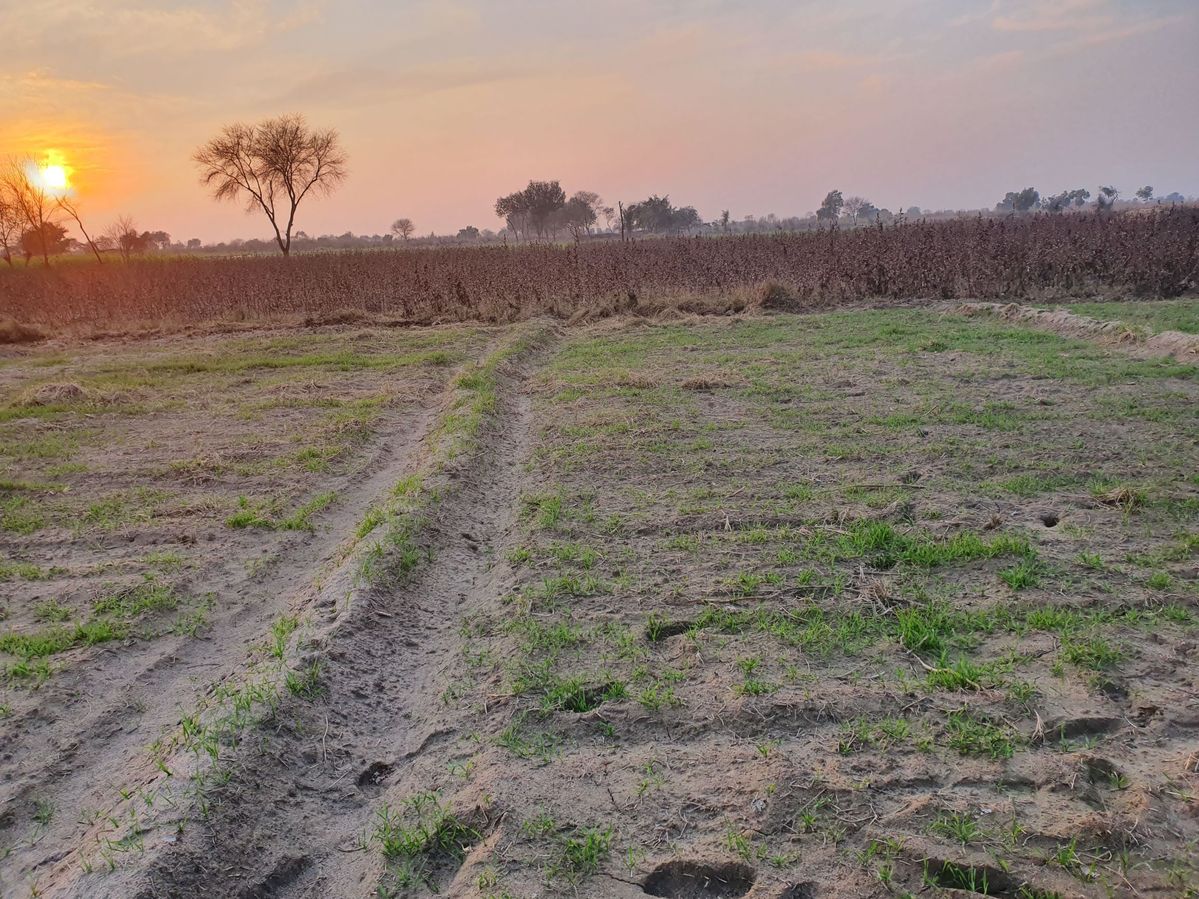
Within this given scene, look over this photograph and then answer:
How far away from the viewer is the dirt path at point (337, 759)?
258 cm

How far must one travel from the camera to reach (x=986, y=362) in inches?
378

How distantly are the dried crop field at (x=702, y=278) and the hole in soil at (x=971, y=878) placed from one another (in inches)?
593

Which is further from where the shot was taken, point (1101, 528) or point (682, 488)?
point (682, 488)

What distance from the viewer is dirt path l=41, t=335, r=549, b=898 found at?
2.58 metres

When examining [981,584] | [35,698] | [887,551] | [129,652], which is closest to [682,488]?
[887,551]

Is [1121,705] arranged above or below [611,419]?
below

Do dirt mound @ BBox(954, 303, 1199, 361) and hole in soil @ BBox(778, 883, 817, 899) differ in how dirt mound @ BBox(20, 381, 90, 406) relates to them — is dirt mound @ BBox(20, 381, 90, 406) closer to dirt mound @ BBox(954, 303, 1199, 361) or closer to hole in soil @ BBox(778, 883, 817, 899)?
hole in soil @ BBox(778, 883, 817, 899)

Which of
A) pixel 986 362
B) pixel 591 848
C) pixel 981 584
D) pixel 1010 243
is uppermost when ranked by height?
pixel 1010 243

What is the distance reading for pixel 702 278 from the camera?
18.4 metres

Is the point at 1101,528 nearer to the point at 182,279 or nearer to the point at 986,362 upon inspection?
the point at 986,362

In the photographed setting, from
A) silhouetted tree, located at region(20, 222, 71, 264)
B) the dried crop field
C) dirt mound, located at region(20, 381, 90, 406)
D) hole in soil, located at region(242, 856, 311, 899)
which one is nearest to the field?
hole in soil, located at region(242, 856, 311, 899)

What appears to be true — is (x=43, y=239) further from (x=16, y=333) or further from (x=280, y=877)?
(x=280, y=877)

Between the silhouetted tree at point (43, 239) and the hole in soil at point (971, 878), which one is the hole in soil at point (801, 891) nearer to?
the hole in soil at point (971, 878)

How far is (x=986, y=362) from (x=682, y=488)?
5.92 m
